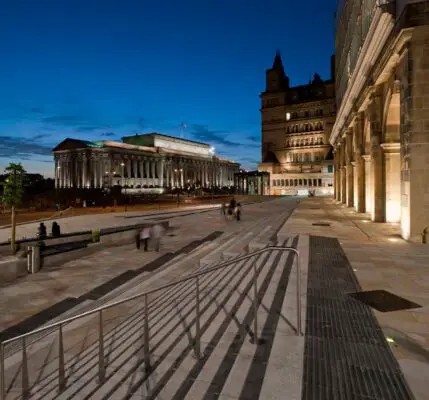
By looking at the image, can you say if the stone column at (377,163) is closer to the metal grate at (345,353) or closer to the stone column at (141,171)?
the metal grate at (345,353)

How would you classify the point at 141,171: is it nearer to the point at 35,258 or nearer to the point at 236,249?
the point at 35,258

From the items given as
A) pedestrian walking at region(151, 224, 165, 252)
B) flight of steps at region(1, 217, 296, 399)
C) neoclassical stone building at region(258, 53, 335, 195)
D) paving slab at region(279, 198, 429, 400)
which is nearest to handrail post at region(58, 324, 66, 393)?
flight of steps at region(1, 217, 296, 399)

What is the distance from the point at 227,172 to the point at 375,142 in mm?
142370

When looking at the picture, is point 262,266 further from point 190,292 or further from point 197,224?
point 197,224

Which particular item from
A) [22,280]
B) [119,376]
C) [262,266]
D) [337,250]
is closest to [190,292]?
[262,266]

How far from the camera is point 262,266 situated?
916cm

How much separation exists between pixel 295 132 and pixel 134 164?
58.8 metres

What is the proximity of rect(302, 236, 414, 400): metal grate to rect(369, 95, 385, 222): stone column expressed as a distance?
43.7 ft

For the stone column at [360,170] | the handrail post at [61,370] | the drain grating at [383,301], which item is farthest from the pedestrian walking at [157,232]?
the stone column at [360,170]

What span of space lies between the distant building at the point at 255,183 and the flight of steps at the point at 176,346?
253 feet

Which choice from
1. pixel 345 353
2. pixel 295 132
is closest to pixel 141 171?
pixel 295 132

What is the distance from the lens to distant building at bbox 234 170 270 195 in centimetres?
8550

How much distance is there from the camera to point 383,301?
6355mm

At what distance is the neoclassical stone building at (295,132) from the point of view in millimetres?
84688
